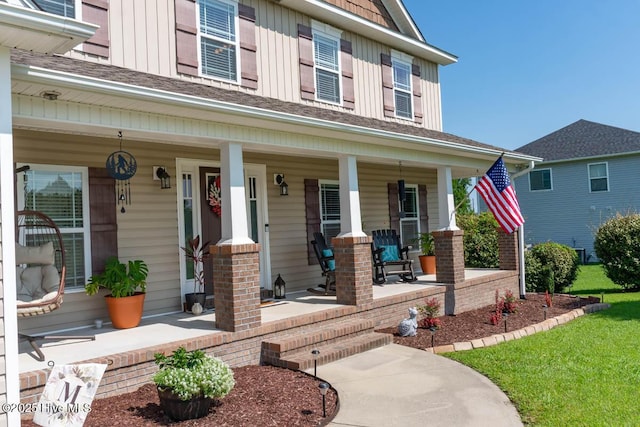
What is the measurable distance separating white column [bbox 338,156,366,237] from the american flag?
2539 millimetres

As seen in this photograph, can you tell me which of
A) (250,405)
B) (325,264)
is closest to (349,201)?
(325,264)

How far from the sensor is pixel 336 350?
593 centimetres

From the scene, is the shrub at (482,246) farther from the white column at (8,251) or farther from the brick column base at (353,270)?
the white column at (8,251)

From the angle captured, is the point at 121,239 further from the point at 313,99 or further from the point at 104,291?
the point at 313,99

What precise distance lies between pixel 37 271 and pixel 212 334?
1.99 meters

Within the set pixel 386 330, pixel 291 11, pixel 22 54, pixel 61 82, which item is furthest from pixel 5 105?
pixel 291 11

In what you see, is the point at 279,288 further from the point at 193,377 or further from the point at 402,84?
the point at 402,84

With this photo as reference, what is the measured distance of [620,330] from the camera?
7594 millimetres

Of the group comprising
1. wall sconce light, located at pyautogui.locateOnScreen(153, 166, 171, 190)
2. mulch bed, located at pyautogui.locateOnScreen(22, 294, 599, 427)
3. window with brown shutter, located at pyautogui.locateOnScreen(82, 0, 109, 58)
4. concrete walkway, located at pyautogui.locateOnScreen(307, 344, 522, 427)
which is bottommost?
concrete walkway, located at pyautogui.locateOnScreen(307, 344, 522, 427)

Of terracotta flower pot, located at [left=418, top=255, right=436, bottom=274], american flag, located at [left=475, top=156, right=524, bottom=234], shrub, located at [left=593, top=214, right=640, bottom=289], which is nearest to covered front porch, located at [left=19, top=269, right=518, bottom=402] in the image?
american flag, located at [left=475, top=156, right=524, bottom=234]

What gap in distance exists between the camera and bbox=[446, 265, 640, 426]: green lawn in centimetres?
424

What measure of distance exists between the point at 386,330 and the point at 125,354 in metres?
3.97

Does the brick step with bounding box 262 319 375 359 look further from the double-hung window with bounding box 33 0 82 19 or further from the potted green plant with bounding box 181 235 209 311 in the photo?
the double-hung window with bounding box 33 0 82 19

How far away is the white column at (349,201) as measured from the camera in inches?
288
